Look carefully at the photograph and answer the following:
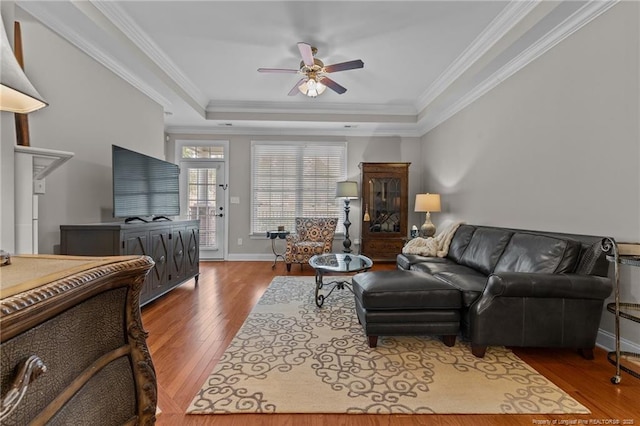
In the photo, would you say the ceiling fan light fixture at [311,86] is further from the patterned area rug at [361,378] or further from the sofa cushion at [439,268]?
the patterned area rug at [361,378]

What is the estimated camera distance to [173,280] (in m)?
3.46

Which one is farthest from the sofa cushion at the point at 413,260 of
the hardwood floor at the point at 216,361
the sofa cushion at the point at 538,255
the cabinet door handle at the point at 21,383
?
the cabinet door handle at the point at 21,383

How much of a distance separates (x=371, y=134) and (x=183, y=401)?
17.0 feet

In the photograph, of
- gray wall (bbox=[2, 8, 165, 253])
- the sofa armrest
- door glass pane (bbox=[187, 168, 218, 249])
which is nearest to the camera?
the sofa armrest

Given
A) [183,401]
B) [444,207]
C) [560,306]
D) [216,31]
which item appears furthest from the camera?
[444,207]

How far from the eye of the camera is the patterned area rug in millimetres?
1603

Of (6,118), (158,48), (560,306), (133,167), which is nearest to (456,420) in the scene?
(560,306)

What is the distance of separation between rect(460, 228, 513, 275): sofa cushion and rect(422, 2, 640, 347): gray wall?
1.13 feet

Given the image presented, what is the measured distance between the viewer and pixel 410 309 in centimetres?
218

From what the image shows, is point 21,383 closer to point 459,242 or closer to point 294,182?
point 459,242

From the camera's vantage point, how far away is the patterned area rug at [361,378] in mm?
1603

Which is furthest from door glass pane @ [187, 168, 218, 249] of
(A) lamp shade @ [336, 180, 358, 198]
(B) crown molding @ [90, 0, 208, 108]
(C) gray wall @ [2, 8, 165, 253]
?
(A) lamp shade @ [336, 180, 358, 198]

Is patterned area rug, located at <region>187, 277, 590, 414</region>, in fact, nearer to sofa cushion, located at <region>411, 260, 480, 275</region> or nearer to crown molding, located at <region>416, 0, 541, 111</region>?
sofa cushion, located at <region>411, 260, 480, 275</region>

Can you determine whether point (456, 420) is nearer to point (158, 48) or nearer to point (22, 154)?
point (22, 154)
